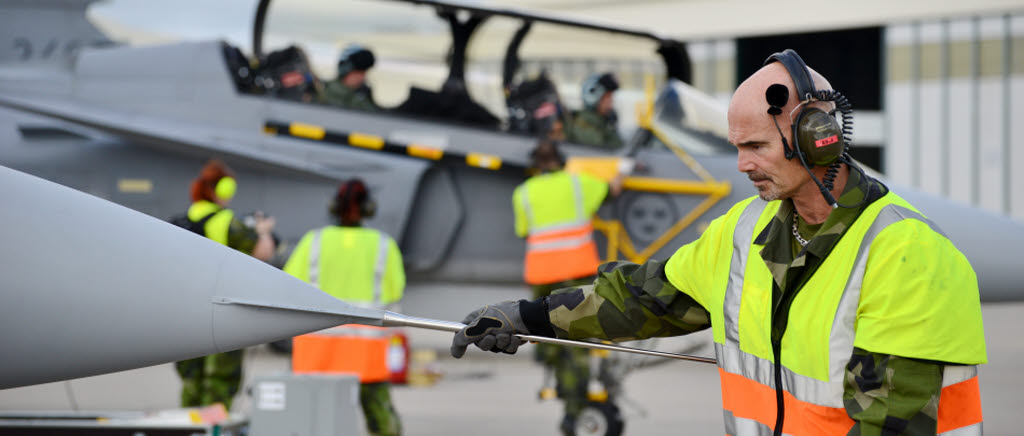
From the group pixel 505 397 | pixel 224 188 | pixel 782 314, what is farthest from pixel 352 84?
pixel 782 314

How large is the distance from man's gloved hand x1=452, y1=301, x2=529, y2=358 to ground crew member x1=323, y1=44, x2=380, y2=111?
497 cm

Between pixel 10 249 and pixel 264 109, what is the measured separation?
5.00 m

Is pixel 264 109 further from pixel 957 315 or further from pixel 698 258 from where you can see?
pixel 957 315

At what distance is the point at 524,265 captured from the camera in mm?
7340

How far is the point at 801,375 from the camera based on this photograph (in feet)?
7.23

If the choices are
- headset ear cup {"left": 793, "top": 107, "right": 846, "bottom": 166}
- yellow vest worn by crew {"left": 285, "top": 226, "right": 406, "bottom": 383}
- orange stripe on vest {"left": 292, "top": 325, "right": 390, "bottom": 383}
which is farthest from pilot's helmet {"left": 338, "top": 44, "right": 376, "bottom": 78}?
headset ear cup {"left": 793, "top": 107, "right": 846, "bottom": 166}

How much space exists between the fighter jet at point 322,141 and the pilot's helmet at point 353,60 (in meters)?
0.29

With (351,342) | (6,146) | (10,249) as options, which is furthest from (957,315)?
(6,146)

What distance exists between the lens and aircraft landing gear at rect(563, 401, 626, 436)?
6.34 meters

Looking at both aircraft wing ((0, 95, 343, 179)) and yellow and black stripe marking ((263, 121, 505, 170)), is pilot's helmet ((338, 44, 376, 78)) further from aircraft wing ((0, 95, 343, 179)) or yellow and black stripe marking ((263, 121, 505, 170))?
aircraft wing ((0, 95, 343, 179))

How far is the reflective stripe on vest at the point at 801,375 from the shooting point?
2.08m

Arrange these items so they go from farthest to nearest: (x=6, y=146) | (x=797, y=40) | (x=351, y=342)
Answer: (x=797, y=40)
(x=6, y=146)
(x=351, y=342)

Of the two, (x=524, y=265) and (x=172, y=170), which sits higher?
(x=172, y=170)

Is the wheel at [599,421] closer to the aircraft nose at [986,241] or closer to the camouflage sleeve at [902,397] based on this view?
the aircraft nose at [986,241]
